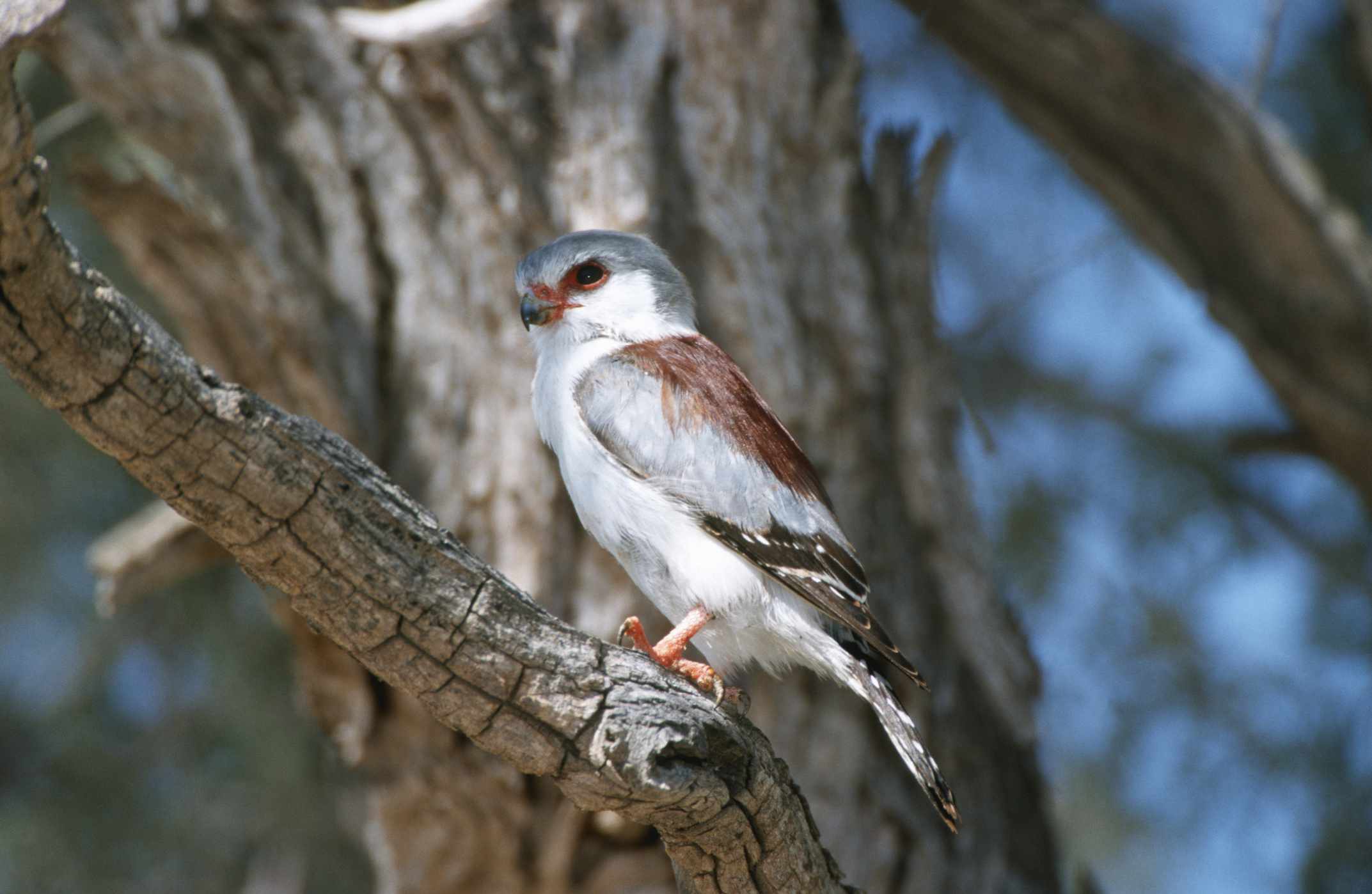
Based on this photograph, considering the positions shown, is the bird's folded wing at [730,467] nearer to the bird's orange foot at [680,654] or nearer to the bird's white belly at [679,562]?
the bird's white belly at [679,562]

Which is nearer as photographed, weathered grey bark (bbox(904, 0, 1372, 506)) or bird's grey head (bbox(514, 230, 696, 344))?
bird's grey head (bbox(514, 230, 696, 344))

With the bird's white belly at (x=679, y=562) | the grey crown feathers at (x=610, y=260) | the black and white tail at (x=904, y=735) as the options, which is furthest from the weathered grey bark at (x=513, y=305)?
the black and white tail at (x=904, y=735)

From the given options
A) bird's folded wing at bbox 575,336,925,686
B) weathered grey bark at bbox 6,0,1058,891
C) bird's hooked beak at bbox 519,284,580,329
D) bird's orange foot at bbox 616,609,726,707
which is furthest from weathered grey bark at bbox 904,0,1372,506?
bird's orange foot at bbox 616,609,726,707

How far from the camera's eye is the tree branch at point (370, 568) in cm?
190

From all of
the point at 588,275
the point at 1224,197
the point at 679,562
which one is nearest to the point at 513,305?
the point at 588,275

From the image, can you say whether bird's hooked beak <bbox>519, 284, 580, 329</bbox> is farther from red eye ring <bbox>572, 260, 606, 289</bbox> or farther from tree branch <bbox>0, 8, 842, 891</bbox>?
tree branch <bbox>0, 8, 842, 891</bbox>

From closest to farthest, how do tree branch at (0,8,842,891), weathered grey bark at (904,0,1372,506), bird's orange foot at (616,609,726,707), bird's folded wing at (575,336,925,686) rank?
tree branch at (0,8,842,891), bird's orange foot at (616,609,726,707), bird's folded wing at (575,336,925,686), weathered grey bark at (904,0,1372,506)

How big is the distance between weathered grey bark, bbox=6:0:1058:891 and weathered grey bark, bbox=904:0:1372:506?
1647 millimetres

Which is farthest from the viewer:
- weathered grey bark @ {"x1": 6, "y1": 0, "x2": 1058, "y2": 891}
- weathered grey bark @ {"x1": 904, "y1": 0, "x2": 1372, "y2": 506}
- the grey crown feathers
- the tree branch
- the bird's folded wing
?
weathered grey bark @ {"x1": 904, "y1": 0, "x2": 1372, "y2": 506}

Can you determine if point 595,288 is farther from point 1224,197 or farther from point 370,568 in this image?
point 1224,197

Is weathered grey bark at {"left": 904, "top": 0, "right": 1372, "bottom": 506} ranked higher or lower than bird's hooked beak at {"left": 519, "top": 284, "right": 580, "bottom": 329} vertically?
lower

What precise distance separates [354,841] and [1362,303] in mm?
6606

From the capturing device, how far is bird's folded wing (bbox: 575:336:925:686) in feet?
10.3

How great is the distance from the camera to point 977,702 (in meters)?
5.21
